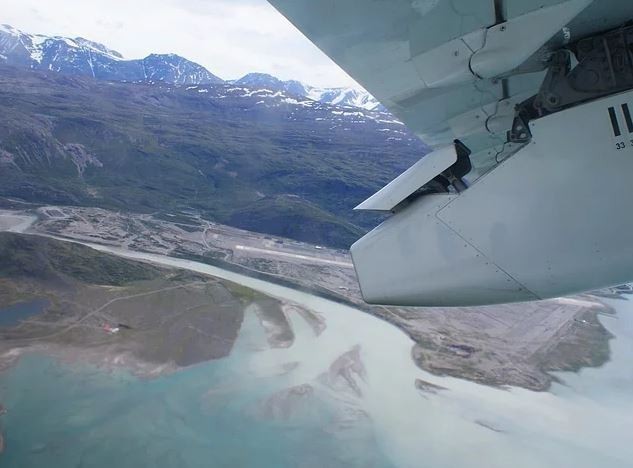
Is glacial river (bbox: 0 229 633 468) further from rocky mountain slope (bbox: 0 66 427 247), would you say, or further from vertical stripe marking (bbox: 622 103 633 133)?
rocky mountain slope (bbox: 0 66 427 247)

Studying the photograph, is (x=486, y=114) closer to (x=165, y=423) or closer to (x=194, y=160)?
(x=165, y=423)

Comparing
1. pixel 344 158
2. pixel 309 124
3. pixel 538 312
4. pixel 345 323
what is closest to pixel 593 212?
pixel 345 323

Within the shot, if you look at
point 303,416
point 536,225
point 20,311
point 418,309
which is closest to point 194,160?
point 20,311

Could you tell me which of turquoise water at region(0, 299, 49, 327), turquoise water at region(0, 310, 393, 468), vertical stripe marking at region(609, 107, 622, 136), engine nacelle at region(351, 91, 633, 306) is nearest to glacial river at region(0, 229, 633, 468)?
turquoise water at region(0, 310, 393, 468)

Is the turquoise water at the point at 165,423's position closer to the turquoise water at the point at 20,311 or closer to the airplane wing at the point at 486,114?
the turquoise water at the point at 20,311

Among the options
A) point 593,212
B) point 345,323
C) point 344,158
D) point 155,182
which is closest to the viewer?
point 593,212

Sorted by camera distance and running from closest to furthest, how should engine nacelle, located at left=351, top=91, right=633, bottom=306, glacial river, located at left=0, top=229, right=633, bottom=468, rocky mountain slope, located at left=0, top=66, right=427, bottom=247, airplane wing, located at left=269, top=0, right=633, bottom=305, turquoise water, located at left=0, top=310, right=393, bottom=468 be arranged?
1. airplane wing, located at left=269, top=0, right=633, bottom=305
2. engine nacelle, located at left=351, top=91, right=633, bottom=306
3. turquoise water, located at left=0, top=310, right=393, bottom=468
4. glacial river, located at left=0, top=229, right=633, bottom=468
5. rocky mountain slope, located at left=0, top=66, right=427, bottom=247

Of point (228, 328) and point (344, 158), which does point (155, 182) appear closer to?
point (344, 158)

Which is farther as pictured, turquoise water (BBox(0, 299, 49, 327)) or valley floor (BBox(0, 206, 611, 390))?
valley floor (BBox(0, 206, 611, 390))
